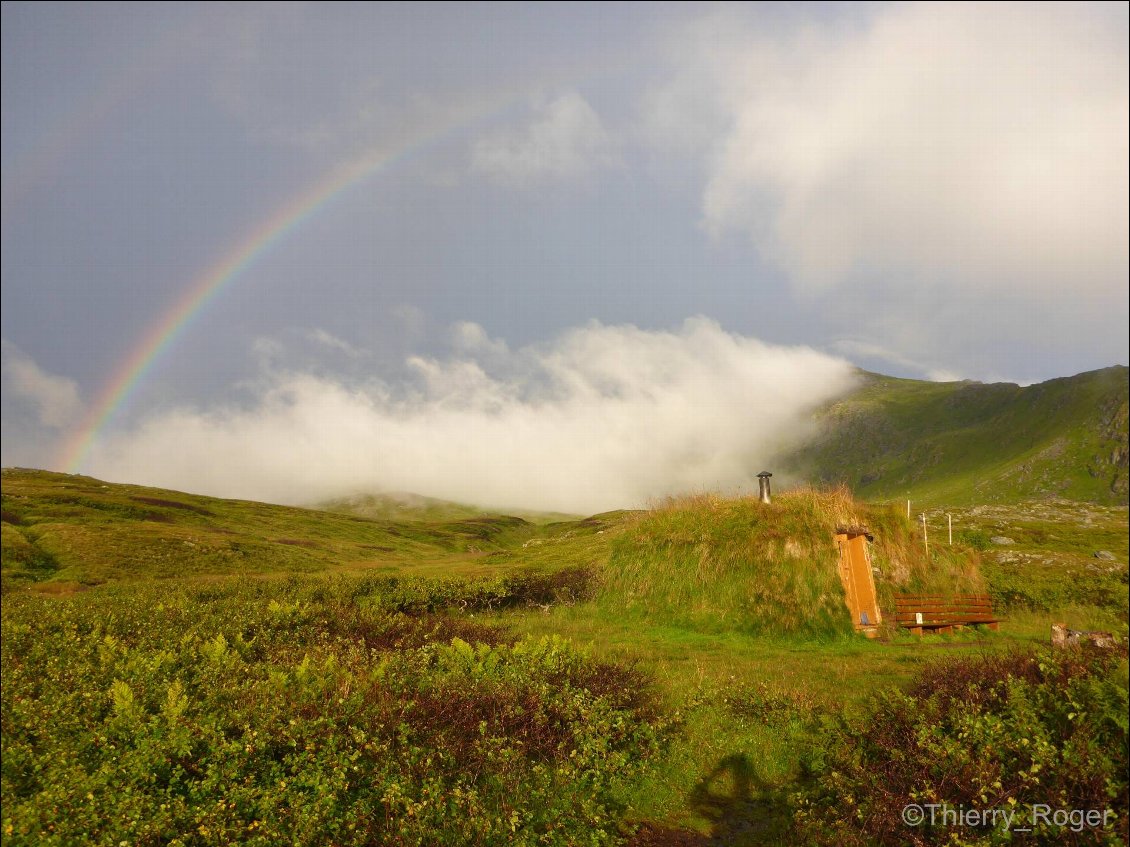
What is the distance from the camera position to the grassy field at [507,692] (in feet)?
27.6

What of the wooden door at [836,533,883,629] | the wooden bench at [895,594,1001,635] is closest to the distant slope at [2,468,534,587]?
the wooden door at [836,533,883,629]

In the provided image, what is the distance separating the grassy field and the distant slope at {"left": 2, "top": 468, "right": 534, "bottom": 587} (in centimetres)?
4761

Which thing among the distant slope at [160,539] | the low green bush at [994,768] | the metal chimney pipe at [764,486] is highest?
the metal chimney pipe at [764,486]

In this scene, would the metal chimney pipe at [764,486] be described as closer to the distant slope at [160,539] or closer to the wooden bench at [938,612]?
the wooden bench at [938,612]

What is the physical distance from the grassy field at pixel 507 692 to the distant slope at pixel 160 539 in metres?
47.6

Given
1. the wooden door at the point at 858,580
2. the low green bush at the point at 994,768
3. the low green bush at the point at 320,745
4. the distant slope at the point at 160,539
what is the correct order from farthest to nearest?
the distant slope at the point at 160,539
the wooden door at the point at 858,580
the low green bush at the point at 320,745
the low green bush at the point at 994,768

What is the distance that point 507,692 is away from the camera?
38.9 feet

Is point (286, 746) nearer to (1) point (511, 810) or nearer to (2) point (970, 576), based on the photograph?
(1) point (511, 810)

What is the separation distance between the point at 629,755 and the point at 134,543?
90.3 meters

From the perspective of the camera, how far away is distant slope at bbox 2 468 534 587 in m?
68.2

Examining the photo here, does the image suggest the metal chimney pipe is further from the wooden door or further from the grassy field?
the wooden door

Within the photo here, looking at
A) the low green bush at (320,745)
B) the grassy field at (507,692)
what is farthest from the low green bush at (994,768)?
the low green bush at (320,745)

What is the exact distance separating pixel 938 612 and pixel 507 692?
65.2 ft

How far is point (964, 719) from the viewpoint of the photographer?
8695mm
